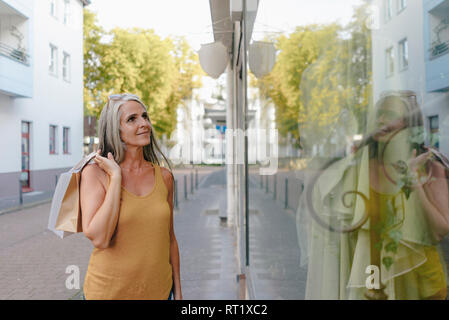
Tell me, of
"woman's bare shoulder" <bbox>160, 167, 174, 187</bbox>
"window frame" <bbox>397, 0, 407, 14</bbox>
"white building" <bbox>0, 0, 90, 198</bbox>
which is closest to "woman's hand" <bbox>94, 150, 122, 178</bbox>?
"woman's bare shoulder" <bbox>160, 167, 174, 187</bbox>

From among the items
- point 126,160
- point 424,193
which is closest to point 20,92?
point 126,160

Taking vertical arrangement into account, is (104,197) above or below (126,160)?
below

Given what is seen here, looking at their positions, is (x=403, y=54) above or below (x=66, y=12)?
below

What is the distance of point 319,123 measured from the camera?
1.02 metres

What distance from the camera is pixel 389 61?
0.68m

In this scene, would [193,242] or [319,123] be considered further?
[193,242]

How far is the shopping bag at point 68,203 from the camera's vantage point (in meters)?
1.25

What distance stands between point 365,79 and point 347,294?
1.91 feet

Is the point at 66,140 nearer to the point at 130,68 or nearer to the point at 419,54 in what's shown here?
the point at 130,68

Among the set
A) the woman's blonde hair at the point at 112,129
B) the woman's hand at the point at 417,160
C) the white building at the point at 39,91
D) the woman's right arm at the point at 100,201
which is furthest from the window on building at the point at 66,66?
the woman's hand at the point at 417,160

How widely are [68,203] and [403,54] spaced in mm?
1083

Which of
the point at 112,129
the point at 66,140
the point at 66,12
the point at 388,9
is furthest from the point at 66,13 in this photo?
the point at 388,9

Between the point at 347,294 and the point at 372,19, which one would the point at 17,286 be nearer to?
the point at 347,294

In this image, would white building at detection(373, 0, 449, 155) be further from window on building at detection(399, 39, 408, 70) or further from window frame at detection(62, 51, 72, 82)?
window frame at detection(62, 51, 72, 82)
